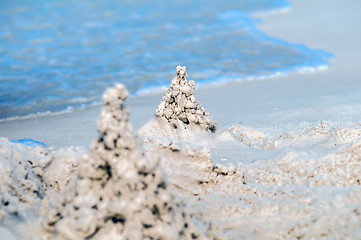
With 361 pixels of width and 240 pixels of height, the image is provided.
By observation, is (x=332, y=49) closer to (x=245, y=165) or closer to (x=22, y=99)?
(x=22, y=99)

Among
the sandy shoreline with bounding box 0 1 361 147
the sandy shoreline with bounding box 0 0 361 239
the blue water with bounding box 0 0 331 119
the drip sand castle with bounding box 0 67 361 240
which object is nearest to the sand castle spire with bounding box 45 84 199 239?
the drip sand castle with bounding box 0 67 361 240

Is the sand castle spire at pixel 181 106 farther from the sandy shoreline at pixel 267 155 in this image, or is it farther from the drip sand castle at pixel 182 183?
the sandy shoreline at pixel 267 155

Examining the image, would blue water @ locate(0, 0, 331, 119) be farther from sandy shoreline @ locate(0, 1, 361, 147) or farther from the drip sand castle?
the drip sand castle

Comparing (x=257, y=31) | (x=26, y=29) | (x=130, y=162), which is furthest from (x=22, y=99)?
(x=26, y=29)

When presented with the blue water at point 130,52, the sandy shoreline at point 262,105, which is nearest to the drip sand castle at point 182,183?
the sandy shoreline at point 262,105

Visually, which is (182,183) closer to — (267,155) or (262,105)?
(267,155)

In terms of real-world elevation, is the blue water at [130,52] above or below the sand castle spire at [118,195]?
above

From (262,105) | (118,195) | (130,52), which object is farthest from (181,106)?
(130,52)
